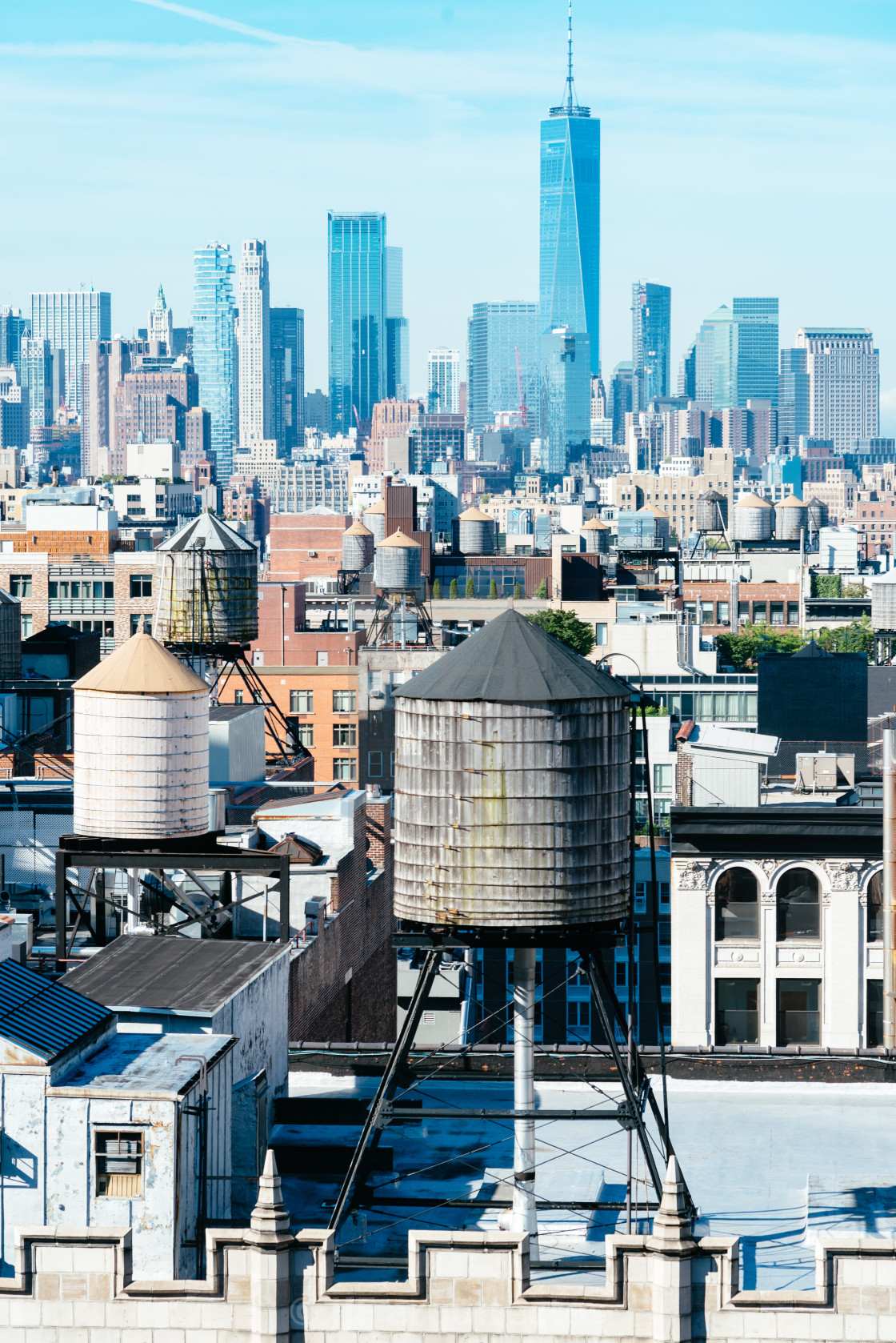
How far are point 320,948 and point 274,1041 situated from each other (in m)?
15.2

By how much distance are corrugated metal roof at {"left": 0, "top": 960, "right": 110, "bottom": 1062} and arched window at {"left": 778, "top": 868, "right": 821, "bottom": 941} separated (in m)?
25.2

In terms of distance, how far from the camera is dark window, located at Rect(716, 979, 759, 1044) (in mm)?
44500

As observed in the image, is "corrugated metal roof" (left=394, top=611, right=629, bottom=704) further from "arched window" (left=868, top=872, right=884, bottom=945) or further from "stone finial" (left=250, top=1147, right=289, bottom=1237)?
"arched window" (left=868, top=872, right=884, bottom=945)

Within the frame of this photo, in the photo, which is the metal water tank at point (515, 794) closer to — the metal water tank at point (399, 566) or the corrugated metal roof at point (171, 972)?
the corrugated metal roof at point (171, 972)

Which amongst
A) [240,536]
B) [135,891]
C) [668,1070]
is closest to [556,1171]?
[668,1070]

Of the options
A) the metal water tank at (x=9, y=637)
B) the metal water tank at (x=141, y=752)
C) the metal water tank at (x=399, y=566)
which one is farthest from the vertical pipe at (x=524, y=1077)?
the metal water tank at (x=399, y=566)

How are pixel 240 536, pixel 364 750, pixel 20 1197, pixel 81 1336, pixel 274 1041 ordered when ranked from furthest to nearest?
pixel 364 750 → pixel 240 536 → pixel 274 1041 → pixel 20 1197 → pixel 81 1336

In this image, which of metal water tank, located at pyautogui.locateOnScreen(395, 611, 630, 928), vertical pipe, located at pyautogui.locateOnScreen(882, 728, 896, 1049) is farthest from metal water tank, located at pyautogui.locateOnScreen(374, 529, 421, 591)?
metal water tank, located at pyautogui.locateOnScreen(395, 611, 630, 928)

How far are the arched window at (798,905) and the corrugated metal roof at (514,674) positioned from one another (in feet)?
77.0

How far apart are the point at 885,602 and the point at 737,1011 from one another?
83.9 m

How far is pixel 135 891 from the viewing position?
38.2 meters

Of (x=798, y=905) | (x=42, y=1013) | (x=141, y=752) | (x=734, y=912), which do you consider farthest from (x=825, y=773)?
(x=42, y=1013)

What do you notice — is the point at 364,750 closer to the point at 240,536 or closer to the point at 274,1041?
the point at 240,536

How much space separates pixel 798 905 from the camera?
1746 inches
